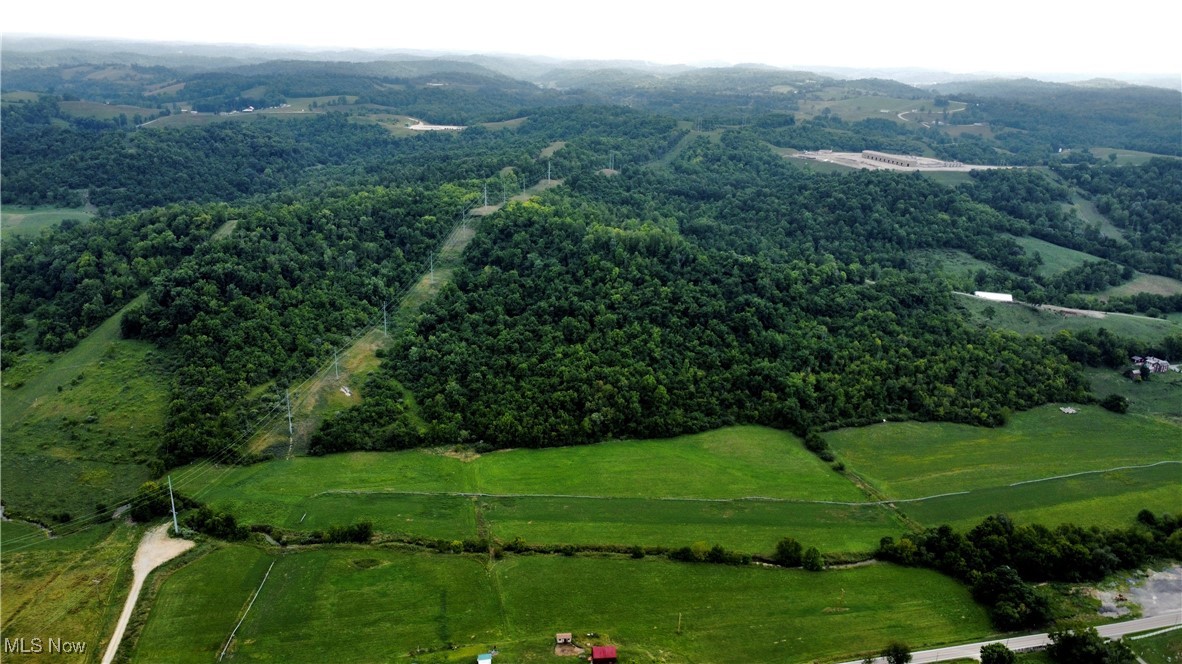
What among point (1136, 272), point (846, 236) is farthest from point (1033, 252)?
point (846, 236)

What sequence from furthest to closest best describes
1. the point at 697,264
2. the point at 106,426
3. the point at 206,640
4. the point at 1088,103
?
the point at 1088,103, the point at 697,264, the point at 106,426, the point at 206,640

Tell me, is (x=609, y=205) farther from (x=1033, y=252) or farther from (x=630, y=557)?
(x=630, y=557)

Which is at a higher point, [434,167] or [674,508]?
[434,167]

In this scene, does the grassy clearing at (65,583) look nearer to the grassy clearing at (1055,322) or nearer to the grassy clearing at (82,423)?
the grassy clearing at (82,423)

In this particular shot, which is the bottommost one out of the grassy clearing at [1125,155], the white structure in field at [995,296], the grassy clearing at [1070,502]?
the grassy clearing at [1070,502]

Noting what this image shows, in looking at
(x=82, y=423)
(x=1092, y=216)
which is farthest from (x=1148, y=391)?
(x=82, y=423)

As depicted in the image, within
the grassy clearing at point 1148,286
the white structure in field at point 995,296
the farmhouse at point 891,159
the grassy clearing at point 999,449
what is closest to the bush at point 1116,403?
the grassy clearing at point 999,449

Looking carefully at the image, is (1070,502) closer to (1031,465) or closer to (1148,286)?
(1031,465)

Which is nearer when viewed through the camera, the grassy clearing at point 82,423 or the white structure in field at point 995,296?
the grassy clearing at point 82,423
